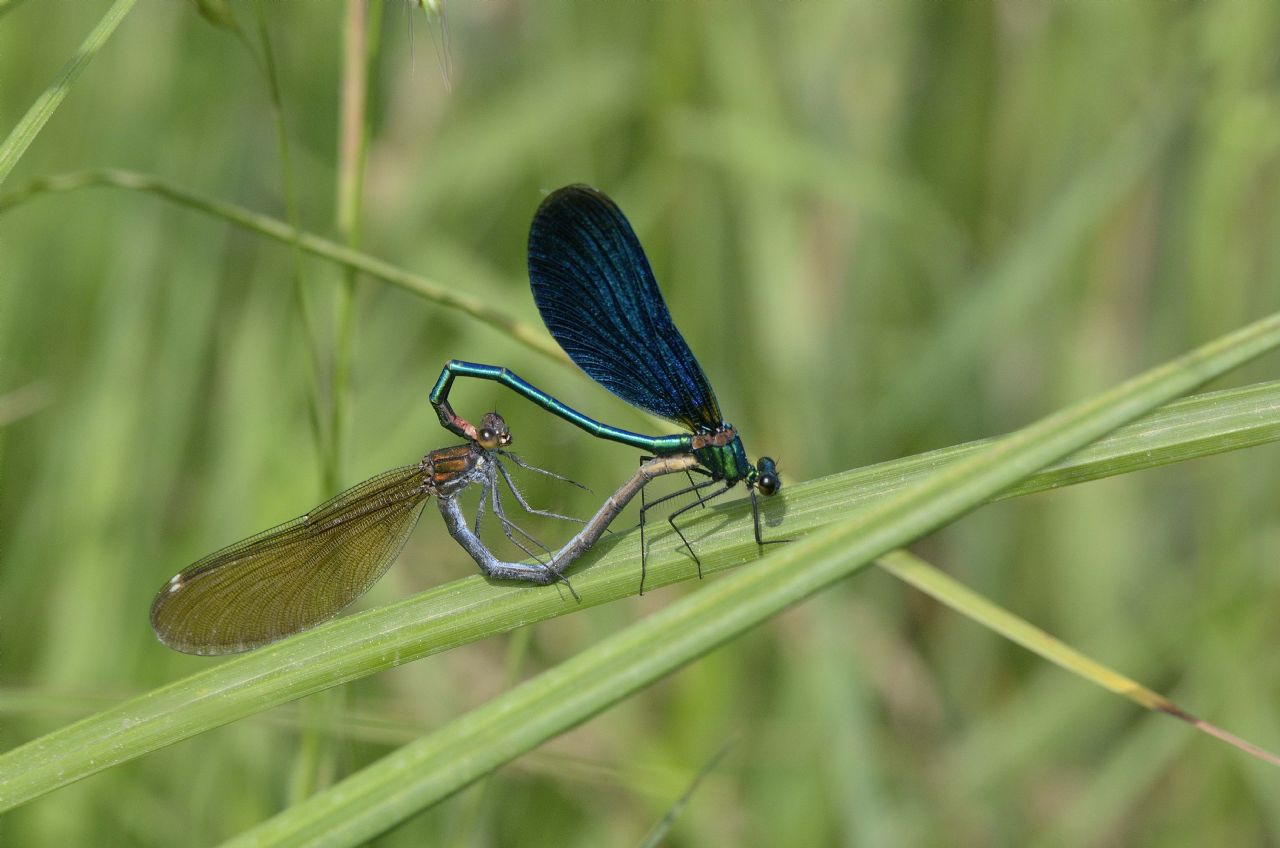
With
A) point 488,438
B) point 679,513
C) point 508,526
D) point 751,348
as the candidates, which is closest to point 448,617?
point 679,513

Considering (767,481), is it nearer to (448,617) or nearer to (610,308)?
(610,308)

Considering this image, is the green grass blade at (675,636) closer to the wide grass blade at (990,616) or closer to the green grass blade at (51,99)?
the wide grass blade at (990,616)

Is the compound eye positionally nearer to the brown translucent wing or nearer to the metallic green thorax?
the metallic green thorax

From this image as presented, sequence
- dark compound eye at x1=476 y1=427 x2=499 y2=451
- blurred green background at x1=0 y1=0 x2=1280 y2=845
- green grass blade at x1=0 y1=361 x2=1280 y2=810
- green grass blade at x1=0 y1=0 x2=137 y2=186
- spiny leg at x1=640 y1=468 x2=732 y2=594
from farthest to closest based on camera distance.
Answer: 1. blurred green background at x1=0 y1=0 x2=1280 y2=845
2. dark compound eye at x1=476 y1=427 x2=499 y2=451
3. spiny leg at x1=640 y1=468 x2=732 y2=594
4. green grass blade at x1=0 y1=0 x2=137 y2=186
5. green grass blade at x1=0 y1=361 x2=1280 y2=810

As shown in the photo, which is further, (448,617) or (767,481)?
(767,481)

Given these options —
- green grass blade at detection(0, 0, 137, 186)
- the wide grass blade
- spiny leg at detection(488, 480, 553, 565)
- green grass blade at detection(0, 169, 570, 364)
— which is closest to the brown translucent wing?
spiny leg at detection(488, 480, 553, 565)

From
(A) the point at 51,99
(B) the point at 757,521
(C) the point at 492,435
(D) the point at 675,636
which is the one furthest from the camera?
(C) the point at 492,435
